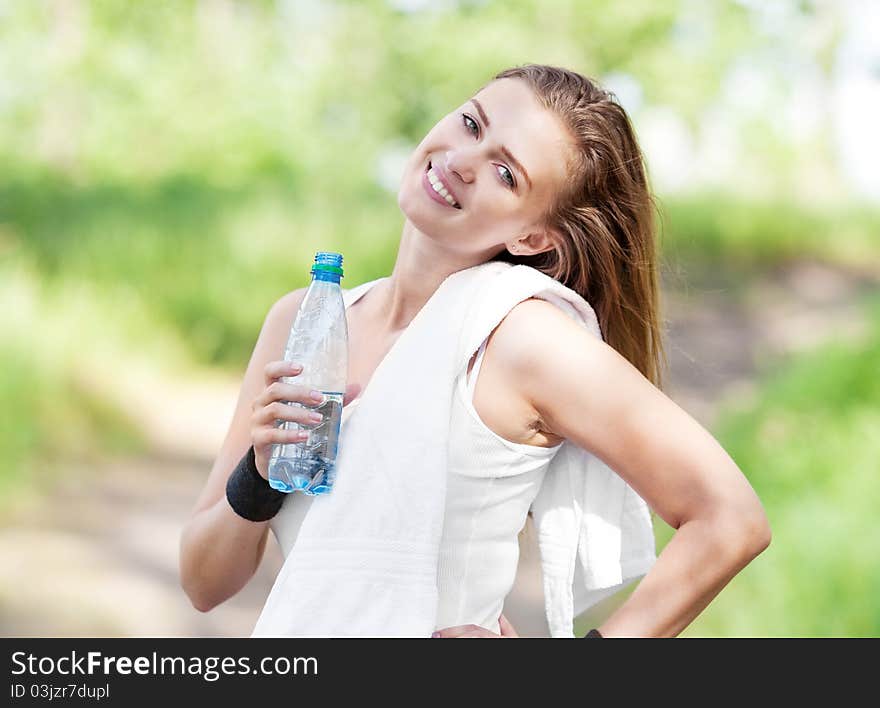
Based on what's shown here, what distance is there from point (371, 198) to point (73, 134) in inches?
138

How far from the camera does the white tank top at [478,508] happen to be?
1.65 metres

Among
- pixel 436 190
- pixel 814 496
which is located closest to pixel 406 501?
pixel 436 190

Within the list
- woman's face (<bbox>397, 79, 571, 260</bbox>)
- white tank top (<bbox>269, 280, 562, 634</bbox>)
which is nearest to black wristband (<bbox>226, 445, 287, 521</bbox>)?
white tank top (<bbox>269, 280, 562, 634</bbox>)

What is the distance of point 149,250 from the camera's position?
8.70 meters

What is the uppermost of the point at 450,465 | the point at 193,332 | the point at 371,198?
the point at 371,198

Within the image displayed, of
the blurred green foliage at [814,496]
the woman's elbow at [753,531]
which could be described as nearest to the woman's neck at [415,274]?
the woman's elbow at [753,531]

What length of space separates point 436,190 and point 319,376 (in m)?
0.34

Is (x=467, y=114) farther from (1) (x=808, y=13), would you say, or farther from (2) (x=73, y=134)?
(1) (x=808, y=13)

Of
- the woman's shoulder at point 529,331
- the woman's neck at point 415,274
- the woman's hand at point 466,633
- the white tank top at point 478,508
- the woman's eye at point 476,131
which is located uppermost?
the woman's eye at point 476,131

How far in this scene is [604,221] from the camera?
1.86 meters

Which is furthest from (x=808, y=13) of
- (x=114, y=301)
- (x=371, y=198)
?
(x=114, y=301)

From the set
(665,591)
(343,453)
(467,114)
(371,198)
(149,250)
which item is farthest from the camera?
(371,198)

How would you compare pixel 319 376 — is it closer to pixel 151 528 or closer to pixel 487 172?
pixel 487 172

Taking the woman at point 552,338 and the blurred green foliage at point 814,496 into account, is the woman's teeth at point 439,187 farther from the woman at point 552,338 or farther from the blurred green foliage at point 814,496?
the blurred green foliage at point 814,496
